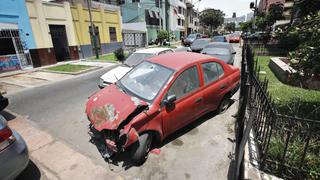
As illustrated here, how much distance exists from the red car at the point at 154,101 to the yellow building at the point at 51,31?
42.9 ft

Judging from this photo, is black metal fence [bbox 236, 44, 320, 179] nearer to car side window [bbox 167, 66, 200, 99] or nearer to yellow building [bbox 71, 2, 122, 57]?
car side window [bbox 167, 66, 200, 99]

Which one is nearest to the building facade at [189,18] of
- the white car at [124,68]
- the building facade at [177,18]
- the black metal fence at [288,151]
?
the building facade at [177,18]

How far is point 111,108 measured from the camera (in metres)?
3.50

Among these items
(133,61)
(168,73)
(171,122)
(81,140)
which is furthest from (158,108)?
(133,61)

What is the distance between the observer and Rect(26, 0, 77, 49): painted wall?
13.7 meters

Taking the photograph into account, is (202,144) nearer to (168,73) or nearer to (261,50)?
(168,73)

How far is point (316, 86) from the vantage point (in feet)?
21.0

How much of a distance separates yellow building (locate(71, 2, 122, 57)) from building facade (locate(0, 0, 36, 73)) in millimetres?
4412

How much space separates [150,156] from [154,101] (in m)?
1.13

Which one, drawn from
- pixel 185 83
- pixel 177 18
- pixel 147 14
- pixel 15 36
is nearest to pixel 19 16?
pixel 15 36

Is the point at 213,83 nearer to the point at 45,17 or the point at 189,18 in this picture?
the point at 45,17

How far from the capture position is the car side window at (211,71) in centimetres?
454

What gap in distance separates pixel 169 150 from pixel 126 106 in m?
1.36

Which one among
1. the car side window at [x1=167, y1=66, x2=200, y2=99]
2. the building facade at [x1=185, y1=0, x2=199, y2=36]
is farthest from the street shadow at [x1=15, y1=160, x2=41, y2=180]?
the building facade at [x1=185, y1=0, x2=199, y2=36]
